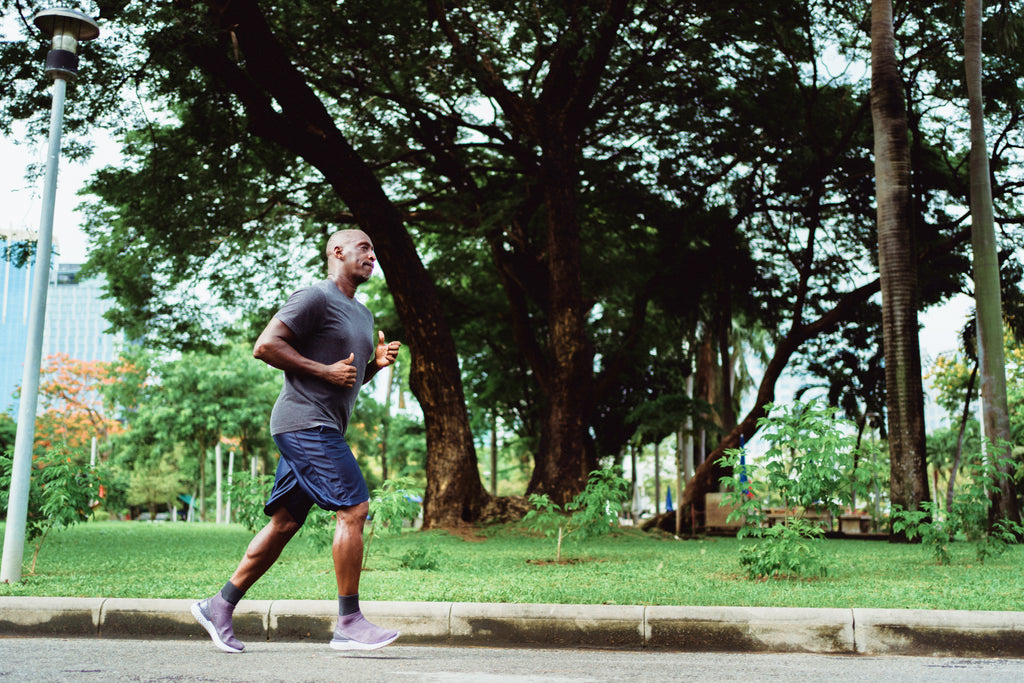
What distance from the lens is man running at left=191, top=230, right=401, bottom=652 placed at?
175 inches

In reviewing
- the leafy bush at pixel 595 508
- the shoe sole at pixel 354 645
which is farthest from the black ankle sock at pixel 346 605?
the leafy bush at pixel 595 508

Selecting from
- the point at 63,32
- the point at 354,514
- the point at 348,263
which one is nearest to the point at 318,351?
the point at 348,263

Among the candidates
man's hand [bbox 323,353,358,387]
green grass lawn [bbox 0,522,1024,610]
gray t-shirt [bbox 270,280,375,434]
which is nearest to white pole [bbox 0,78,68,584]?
green grass lawn [bbox 0,522,1024,610]

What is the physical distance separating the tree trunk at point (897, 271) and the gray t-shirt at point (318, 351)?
11.6 meters

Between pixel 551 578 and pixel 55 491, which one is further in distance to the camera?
pixel 551 578

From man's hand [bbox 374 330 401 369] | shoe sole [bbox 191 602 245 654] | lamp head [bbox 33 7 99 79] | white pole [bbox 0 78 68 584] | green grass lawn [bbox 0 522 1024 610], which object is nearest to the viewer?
shoe sole [bbox 191 602 245 654]

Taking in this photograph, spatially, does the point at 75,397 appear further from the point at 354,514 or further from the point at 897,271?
the point at 354,514

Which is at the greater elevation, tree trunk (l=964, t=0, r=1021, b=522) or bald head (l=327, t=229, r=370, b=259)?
tree trunk (l=964, t=0, r=1021, b=522)

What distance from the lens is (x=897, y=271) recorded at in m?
14.4

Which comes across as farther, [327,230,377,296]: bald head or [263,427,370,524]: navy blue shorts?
[327,230,377,296]: bald head

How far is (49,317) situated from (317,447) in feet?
70.2

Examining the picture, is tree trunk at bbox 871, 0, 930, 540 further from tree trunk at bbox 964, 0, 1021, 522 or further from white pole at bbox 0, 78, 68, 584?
white pole at bbox 0, 78, 68, 584

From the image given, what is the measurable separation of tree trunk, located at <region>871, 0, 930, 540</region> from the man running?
11.5m

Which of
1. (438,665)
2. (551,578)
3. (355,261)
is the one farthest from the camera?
(551,578)
